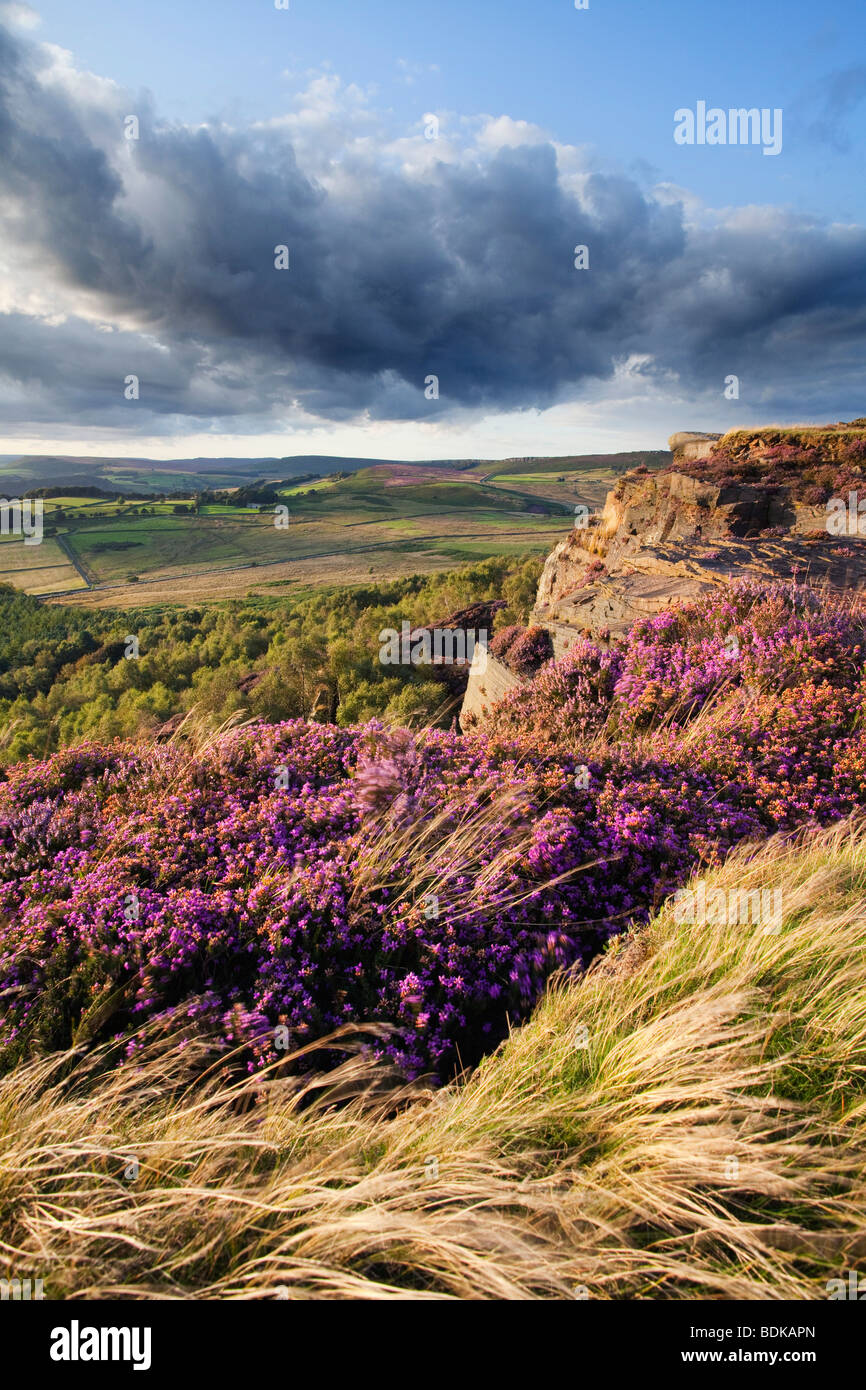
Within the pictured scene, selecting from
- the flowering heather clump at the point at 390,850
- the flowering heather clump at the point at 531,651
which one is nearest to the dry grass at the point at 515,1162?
the flowering heather clump at the point at 390,850

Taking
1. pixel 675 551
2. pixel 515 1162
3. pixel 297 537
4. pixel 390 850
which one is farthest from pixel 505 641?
pixel 297 537

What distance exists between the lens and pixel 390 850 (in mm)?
3824

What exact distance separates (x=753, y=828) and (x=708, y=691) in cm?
217

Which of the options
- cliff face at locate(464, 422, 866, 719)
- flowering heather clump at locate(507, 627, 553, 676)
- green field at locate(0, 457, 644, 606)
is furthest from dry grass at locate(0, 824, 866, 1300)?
green field at locate(0, 457, 644, 606)

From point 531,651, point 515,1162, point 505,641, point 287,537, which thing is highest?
point 287,537

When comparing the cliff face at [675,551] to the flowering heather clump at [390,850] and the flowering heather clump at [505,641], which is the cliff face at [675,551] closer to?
the flowering heather clump at [505,641]

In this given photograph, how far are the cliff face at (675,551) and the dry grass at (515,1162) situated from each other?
576 cm

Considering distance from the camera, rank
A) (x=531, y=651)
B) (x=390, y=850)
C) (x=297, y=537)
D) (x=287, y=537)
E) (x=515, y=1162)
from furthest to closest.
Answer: (x=297, y=537)
(x=287, y=537)
(x=531, y=651)
(x=390, y=850)
(x=515, y=1162)

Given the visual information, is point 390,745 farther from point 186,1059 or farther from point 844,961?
point 844,961

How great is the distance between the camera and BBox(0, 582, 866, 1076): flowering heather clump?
305cm

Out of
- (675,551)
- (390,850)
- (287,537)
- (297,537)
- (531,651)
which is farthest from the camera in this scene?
(297,537)

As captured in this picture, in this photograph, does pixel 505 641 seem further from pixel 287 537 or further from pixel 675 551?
pixel 287 537

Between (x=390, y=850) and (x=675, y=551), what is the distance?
9817 millimetres
